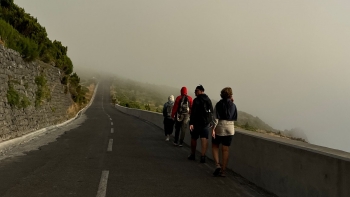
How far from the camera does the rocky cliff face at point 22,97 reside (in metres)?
12.5

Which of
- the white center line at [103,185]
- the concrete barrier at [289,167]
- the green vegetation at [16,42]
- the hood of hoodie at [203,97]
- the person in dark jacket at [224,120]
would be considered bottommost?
the white center line at [103,185]

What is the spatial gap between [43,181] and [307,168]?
487cm

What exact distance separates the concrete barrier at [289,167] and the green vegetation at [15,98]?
30.4ft

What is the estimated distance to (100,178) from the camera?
682 centimetres

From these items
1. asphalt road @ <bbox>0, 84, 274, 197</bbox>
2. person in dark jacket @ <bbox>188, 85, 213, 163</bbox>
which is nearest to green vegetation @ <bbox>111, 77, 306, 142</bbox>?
person in dark jacket @ <bbox>188, 85, 213, 163</bbox>

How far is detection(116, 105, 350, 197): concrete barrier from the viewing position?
13.9 ft

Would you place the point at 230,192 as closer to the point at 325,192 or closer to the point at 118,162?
the point at 325,192

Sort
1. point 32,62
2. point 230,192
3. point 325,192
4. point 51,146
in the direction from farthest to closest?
point 32,62 → point 51,146 → point 230,192 → point 325,192

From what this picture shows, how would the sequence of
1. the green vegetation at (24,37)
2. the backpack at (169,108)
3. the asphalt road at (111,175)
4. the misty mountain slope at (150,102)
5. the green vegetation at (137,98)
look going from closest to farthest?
the asphalt road at (111,175)
the backpack at (169,108)
the green vegetation at (24,37)
the misty mountain slope at (150,102)
the green vegetation at (137,98)

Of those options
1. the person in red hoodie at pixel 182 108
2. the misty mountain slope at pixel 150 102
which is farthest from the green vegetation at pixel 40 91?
the misty mountain slope at pixel 150 102

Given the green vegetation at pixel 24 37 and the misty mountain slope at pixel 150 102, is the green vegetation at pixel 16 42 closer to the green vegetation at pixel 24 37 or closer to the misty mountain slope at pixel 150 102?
the green vegetation at pixel 24 37

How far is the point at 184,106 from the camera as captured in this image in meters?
11.5

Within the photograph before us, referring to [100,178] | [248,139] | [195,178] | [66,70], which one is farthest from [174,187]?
[66,70]

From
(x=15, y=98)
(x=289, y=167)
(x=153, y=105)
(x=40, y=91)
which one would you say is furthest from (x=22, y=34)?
(x=153, y=105)
